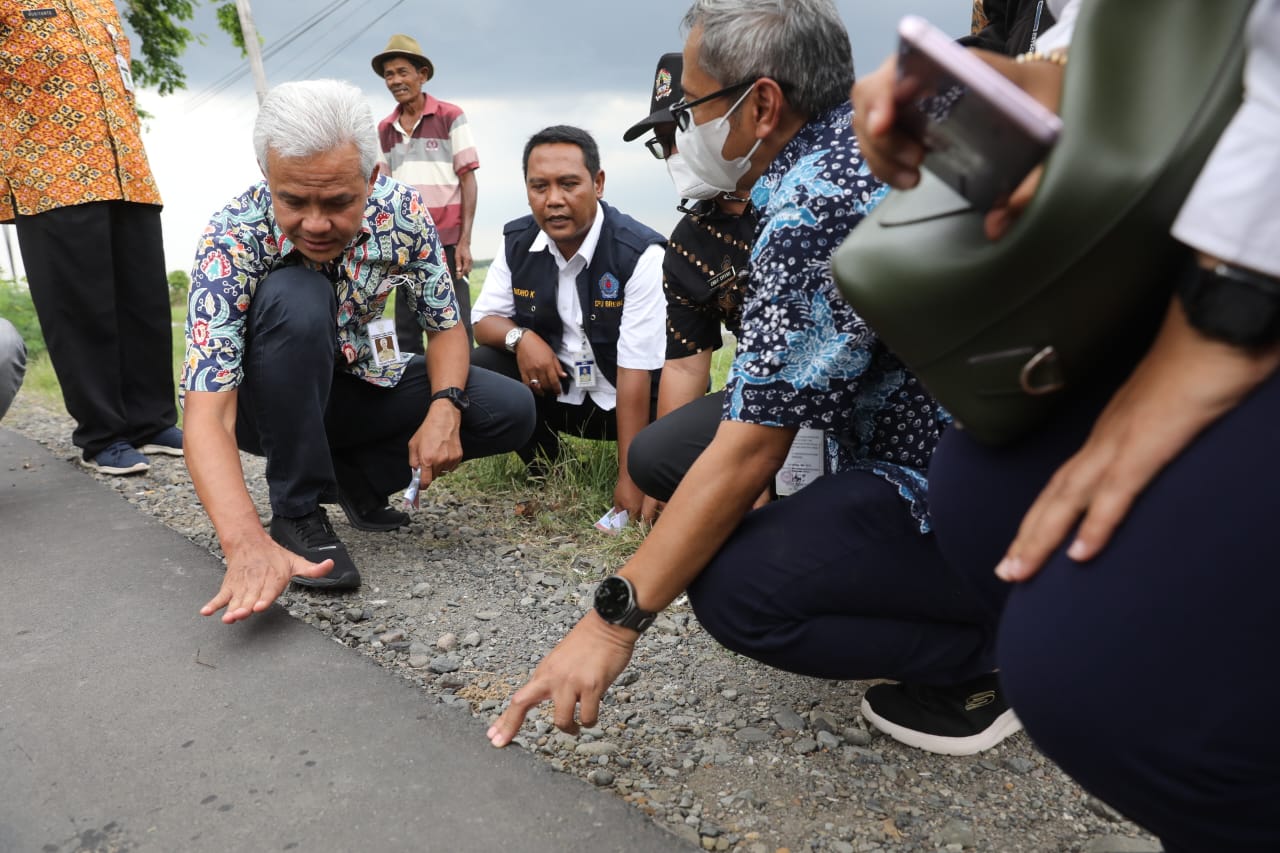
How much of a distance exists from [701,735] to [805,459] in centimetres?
58

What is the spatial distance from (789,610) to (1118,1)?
1040mm

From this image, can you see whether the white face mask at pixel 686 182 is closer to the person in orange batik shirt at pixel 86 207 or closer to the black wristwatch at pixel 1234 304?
the black wristwatch at pixel 1234 304

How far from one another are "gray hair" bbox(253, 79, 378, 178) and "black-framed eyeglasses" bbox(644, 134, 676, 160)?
757mm

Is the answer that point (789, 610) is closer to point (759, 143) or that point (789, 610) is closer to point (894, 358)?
point (894, 358)

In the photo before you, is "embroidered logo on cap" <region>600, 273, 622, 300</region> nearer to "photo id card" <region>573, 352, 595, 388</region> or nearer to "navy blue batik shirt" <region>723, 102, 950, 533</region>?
"photo id card" <region>573, 352, 595, 388</region>

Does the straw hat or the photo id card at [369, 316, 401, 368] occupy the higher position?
the straw hat

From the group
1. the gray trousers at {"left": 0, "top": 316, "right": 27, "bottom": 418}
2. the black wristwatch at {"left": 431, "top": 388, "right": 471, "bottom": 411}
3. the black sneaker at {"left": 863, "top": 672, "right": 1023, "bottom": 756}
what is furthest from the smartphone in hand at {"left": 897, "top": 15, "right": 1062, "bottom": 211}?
the gray trousers at {"left": 0, "top": 316, "right": 27, "bottom": 418}

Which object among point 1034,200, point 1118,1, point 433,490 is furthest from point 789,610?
point 433,490

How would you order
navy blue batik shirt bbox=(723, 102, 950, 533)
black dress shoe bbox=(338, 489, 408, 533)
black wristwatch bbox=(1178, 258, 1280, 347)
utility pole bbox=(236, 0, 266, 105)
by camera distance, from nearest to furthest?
black wristwatch bbox=(1178, 258, 1280, 347) → navy blue batik shirt bbox=(723, 102, 950, 533) → black dress shoe bbox=(338, 489, 408, 533) → utility pole bbox=(236, 0, 266, 105)

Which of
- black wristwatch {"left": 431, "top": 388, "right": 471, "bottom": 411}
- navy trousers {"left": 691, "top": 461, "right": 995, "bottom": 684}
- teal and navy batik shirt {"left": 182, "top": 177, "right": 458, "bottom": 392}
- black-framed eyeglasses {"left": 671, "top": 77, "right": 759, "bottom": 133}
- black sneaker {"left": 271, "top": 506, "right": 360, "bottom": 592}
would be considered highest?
black-framed eyeglasses {"left": 671, "top": 77, "right": 759, "bottom": 133}

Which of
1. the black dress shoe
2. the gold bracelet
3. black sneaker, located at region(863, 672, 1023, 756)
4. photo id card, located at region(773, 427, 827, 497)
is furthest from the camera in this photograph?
the black dress shoe

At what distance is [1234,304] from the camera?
80cm

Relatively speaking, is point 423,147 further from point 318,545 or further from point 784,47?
point 784,47

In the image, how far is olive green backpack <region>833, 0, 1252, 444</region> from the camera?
853 millimetres
